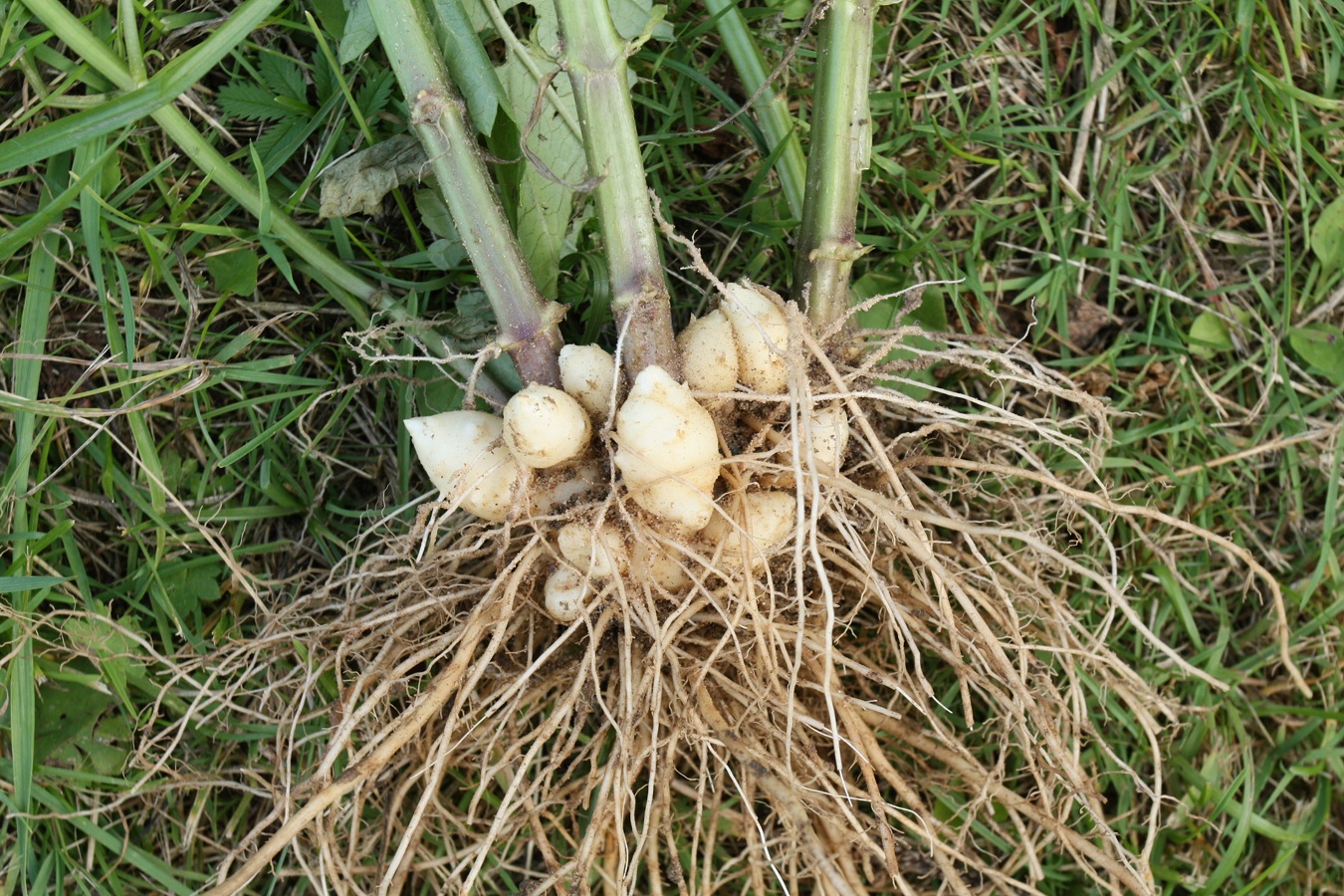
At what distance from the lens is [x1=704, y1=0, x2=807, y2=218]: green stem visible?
1237 mm

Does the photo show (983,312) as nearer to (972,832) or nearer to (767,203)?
(767,203)

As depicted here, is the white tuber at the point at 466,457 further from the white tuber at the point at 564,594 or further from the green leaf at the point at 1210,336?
the green leaf at the point at 1210,336

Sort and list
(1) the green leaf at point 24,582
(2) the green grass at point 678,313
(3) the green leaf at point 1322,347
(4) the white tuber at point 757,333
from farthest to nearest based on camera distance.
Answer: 1. (3) the green leaf at point 1322,347
2. (2) the green grass at point 678,313
3. (1) the green leaf at point 24,582
4. (4) the white tuber at point 757,333

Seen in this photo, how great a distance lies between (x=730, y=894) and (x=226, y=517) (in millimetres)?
908

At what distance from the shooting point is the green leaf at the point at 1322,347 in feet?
4.76

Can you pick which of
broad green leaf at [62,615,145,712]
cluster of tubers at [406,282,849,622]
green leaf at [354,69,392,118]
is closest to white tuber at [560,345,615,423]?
cluster of tubers at [406,282,849,622]

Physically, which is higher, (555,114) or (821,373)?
(555,114)

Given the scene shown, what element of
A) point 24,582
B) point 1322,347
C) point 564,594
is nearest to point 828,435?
point 564,594

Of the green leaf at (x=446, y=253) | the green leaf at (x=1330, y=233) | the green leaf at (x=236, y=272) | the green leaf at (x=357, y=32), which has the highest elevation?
the green leaf at (x=357, y=32)

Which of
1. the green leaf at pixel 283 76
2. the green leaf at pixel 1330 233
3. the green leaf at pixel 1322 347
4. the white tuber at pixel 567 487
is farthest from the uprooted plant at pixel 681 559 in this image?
the green leaf at pixel 1330 233

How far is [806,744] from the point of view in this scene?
1195 mm

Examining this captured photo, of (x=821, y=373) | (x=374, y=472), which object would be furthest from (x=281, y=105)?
(x=821, y=373)

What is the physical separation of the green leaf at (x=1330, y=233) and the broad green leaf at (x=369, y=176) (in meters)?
1.31

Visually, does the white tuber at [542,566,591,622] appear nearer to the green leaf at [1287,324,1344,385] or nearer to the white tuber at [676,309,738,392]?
the white tuber at [676,309,738,392]
